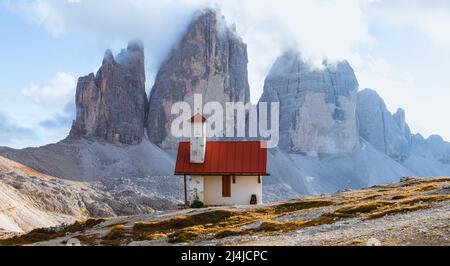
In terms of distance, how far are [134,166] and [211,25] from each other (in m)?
63.7

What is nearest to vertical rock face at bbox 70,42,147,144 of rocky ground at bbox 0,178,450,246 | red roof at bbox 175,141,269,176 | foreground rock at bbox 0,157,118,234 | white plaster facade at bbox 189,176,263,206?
foreground rock at bbox 0,157,118,234

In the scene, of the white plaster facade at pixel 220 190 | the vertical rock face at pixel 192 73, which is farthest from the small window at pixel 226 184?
the vertical rock face at pixel 192 73

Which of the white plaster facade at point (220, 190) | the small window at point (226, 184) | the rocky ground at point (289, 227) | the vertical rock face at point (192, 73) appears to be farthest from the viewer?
the vertical rock face at point (192, 73)

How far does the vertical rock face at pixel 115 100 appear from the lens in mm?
177750

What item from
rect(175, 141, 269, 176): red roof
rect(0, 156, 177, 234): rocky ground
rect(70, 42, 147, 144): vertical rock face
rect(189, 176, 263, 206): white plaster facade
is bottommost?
rect(0, 156, 177, 234): rocky ground

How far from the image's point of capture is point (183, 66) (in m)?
194

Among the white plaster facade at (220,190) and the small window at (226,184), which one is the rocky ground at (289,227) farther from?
the small window at (226,184)

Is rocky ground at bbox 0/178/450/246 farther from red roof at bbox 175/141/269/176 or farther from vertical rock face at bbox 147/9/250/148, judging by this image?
vertical rock face at bbox 147/9/250/148

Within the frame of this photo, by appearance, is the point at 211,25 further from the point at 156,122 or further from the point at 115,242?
the point at 115,242

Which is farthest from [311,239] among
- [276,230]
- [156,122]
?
[156,122]

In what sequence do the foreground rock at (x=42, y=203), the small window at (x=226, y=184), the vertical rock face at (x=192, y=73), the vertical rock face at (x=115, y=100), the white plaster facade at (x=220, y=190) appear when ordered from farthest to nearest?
the vertical rock face at (x=192, y=73)
the vertical rock face at (x=115, y=100)
the foreground rock at (x=42, y=203)
the small window at (x=226, y=184)
the white plaster facade at (x=220, y=190)

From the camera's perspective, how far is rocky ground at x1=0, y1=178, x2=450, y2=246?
841 inches

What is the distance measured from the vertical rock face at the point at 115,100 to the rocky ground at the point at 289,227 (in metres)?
135

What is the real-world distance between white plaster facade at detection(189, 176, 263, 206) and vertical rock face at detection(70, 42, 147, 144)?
4851 inches
